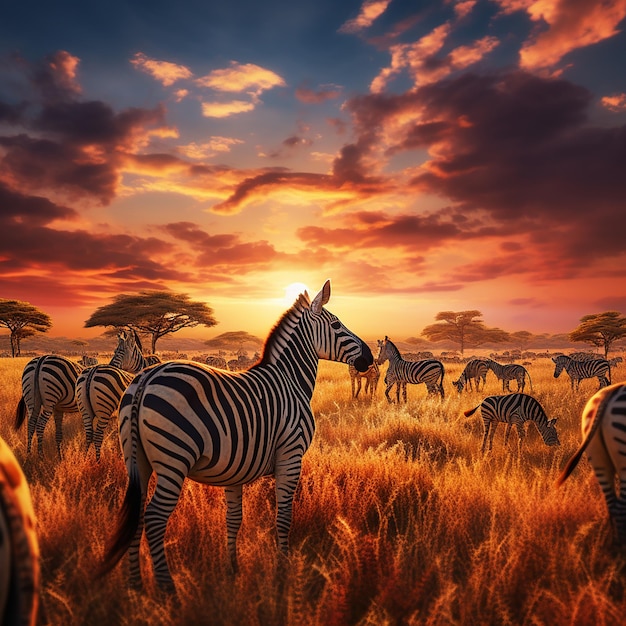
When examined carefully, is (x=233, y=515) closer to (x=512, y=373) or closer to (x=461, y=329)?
(x=512, y=373)

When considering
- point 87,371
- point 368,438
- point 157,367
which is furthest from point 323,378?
point 157,367

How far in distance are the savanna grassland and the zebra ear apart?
2139mm

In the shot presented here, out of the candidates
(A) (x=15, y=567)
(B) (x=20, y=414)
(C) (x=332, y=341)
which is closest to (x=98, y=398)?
(B) (x=20, y=414)

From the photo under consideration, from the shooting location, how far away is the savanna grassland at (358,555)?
10.2ft

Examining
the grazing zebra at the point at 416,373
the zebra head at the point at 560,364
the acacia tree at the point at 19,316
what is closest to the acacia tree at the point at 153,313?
the acacia tree at the point at 19,316

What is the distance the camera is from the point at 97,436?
781cm

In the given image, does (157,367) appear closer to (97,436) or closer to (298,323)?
(298,323)

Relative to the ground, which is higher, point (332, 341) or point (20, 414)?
point (332, 341)

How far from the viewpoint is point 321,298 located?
5.16m

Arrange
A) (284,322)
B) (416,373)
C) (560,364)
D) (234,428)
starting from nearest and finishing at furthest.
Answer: (234,428) → (284,322) → (416,373) → (560,364)

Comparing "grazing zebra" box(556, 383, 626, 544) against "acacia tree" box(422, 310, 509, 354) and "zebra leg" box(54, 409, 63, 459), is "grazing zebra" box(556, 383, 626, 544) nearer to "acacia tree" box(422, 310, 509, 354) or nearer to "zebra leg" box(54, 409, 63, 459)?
"zebra leg" box(54, 409, 63, 459)

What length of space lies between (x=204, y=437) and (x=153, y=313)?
4116cm

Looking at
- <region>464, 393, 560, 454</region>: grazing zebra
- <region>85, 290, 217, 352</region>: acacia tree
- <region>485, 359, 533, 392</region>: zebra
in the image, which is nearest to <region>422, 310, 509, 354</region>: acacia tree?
<region>85, 290, 217, 352</region>: acacia tree

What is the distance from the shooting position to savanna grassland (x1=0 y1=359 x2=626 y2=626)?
3.10m
